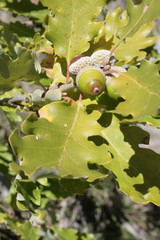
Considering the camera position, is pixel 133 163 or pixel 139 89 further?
pixel 133 163

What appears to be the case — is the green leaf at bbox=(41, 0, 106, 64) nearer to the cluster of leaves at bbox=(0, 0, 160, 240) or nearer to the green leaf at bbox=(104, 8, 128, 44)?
the cluster of leaves at bbox=(0, 0, 160, 240)

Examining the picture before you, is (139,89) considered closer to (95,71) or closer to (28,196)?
(95,71)

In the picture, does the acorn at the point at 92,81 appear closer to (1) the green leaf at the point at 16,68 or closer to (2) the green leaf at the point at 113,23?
(1) the green leaf at the point at 16,68

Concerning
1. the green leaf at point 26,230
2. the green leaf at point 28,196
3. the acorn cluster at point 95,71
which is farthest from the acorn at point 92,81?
the green leaf at point 26,230

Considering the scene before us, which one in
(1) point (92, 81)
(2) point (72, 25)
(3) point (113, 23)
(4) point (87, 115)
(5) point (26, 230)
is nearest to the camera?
(1) point (92, 81)

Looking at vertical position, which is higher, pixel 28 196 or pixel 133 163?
pixel 133 163

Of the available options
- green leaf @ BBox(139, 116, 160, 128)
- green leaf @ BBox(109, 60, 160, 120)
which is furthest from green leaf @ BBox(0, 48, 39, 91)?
green leaf @ BBox(139, 116, 160, 128)

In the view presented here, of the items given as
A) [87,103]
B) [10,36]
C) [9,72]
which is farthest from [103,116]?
[10,36]

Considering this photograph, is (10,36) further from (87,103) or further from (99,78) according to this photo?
(99,78)

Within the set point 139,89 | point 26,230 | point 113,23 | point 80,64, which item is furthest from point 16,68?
point 26,230
